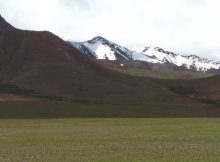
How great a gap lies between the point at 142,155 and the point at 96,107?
11408 centimetres

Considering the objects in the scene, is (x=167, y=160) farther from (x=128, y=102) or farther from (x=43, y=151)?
(x=128, y=102)

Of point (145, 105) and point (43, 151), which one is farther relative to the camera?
point (145, 105)

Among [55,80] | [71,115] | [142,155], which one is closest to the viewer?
[142,155]

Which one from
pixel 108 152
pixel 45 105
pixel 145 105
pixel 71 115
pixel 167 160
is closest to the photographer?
pixel 167 160

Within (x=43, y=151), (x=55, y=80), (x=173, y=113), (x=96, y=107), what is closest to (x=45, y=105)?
(x=96, y=107)

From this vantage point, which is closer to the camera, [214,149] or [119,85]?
[214,149]

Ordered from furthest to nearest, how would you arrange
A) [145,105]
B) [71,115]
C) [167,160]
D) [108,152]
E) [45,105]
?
1. [145,105]
2. [45,105]
3. [71,115]
4. [108,152]
5. [167,160]

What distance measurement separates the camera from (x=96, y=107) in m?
147

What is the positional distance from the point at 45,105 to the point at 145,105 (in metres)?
31.3

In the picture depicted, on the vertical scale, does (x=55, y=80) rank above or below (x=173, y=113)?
above

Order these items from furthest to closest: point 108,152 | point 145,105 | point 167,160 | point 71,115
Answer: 1. point 145,105
2. point 71,115
3. point 108,152
4. point 167,160


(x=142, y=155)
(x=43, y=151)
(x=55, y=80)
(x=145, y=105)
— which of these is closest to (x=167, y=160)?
(x=142, y=155)

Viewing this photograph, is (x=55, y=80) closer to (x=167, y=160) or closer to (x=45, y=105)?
(x=45, y=105)

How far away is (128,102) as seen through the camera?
171 meters
